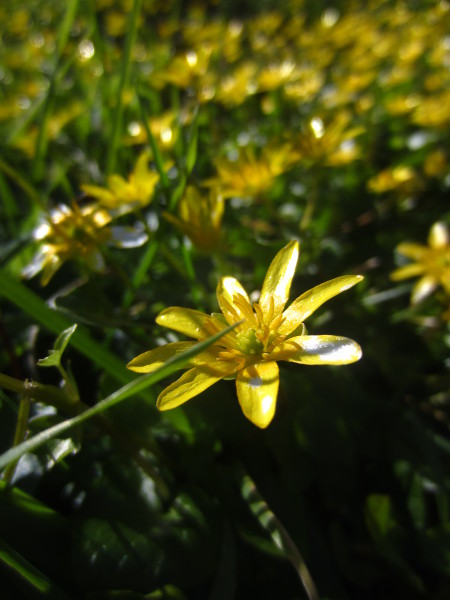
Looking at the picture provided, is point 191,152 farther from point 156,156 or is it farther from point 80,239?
point 80,239

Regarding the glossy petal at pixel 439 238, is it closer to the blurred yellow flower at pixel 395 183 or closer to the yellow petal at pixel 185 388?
the blurred yellow flower at pixel 395 183

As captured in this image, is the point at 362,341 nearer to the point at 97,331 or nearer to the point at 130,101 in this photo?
the point at 97,331

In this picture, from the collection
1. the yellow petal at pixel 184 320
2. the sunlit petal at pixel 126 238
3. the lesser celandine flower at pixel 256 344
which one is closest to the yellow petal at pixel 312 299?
the lesser celandine flower at pixel 256 344

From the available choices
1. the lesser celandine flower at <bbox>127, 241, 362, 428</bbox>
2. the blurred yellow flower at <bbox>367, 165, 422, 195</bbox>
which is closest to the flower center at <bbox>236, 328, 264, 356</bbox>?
→ the lesser celandine flower at <bbox>127, 241, 362, 428</bbox>

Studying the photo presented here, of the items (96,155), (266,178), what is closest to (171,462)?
(266,178)

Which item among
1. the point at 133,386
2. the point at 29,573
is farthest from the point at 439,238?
the point at 29,573

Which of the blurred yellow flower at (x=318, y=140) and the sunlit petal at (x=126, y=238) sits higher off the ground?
the sunlit petal at (x=126, y=238)
